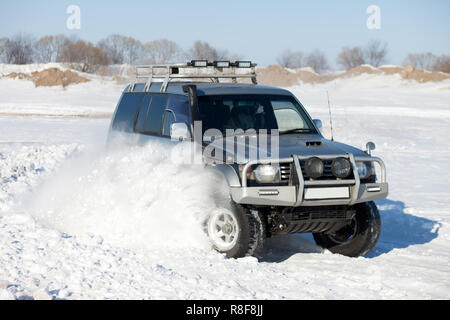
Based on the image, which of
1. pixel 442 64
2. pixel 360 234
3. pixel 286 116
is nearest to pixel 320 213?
pixel 360 234

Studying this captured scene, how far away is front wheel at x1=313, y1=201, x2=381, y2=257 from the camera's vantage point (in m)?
7.12

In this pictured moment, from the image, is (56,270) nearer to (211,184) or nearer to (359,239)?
(211,184)

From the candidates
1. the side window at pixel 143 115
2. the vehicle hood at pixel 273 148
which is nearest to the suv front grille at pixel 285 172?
the vehicle hood at pixel 273 148

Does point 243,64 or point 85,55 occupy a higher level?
point 85,55

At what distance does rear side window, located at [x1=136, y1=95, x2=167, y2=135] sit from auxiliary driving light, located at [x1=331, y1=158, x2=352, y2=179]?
2376mm

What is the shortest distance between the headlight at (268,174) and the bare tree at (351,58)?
Answer: 79.8m

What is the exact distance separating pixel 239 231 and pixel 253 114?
1.76 meters

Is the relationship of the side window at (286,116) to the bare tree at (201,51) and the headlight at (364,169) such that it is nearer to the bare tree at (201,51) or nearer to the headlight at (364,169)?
the headlight at (364,169)

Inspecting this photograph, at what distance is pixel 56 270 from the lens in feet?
19.4

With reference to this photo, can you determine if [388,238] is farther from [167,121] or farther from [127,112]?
[127,112]

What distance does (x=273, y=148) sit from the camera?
679 centimetres

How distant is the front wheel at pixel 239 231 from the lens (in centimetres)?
648
